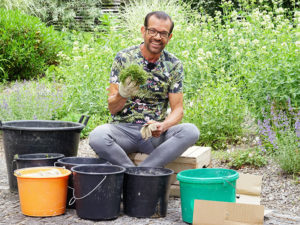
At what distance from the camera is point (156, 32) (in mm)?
3459

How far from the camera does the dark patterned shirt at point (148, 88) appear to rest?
357 centimetres

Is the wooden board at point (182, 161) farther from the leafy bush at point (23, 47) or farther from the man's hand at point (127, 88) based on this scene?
the leafy bush at point (23, 47)

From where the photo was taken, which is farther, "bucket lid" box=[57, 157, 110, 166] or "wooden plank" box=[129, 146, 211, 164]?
"wooden plank" box=[129, 146, 211, 164]

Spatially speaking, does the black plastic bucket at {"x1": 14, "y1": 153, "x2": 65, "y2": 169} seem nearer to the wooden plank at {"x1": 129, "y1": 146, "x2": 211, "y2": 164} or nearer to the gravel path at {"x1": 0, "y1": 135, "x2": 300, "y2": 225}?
the gravel path at {"x1": 0, "y1": 135, "x2": 300, "y2": 225}

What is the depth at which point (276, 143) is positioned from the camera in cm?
406

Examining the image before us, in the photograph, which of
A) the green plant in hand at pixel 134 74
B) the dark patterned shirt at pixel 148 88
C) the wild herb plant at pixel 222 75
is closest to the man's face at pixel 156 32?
the dark patterned shirt at pixel 148 88

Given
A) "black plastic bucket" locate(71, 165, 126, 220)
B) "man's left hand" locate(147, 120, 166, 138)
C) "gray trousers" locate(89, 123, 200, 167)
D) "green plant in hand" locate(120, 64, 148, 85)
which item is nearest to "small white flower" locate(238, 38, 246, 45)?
"gray trousers" locate(89, 123, 200, 167)

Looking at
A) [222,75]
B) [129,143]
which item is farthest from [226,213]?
[222,75]

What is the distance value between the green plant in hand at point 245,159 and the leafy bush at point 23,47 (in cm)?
430

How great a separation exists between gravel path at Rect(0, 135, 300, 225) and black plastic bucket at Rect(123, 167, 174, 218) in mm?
52

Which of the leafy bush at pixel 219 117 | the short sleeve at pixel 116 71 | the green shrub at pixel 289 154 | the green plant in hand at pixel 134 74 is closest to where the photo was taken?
the green plant in hand at pixel 134 74

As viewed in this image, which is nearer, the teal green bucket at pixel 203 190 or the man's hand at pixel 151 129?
the teal green bucket at pixel 203 190

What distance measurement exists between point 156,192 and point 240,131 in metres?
1.99

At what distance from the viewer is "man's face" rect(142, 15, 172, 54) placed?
→ 3457 millimetres
